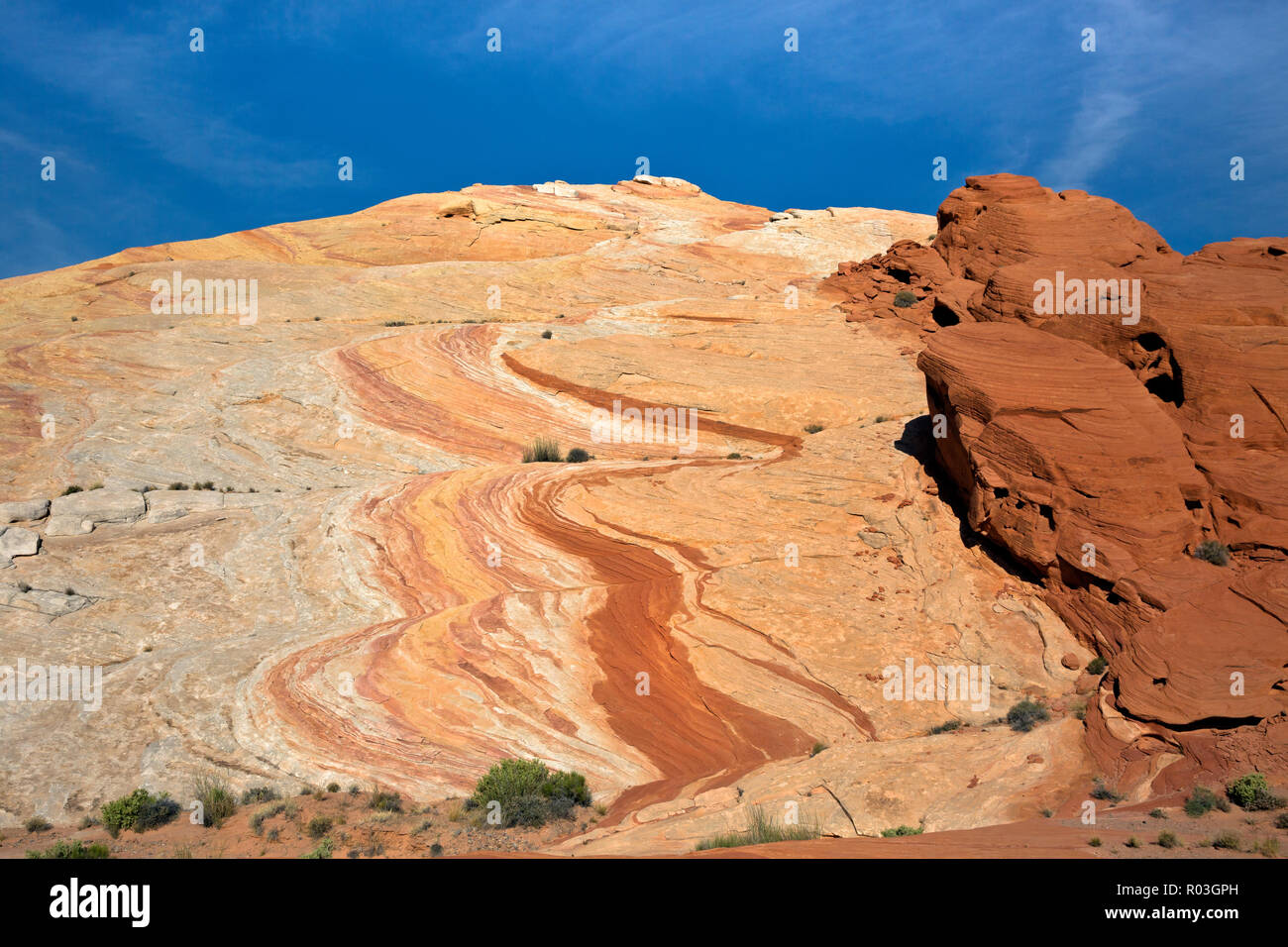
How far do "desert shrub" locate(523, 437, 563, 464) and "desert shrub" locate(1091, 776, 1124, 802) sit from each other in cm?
1573

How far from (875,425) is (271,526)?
16220 mm

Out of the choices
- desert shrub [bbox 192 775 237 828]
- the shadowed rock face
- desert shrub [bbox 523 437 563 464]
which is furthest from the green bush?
the shadowed rock face

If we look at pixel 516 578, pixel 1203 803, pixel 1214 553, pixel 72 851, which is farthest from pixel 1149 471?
pixel 72 851

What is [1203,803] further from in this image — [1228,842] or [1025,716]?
[1025,716]

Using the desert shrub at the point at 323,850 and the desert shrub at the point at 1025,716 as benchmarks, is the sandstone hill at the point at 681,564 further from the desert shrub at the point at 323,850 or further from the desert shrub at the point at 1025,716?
the desert shrub at the point at 323,850

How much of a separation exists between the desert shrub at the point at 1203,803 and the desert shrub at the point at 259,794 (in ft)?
40.1

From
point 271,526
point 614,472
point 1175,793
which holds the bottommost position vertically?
point 1175,793

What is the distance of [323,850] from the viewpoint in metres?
10.1

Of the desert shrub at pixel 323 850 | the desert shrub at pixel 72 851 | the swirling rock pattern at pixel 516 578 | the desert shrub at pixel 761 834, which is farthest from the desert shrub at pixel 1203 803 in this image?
the desert shrub at pixel 72 851

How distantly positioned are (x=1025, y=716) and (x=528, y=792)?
26.3ft

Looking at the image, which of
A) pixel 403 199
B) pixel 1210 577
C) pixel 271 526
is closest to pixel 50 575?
pixel 271 526
